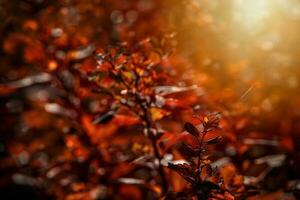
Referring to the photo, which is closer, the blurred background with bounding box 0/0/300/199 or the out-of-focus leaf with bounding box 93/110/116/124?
the out-of-focus leaf with bounding box 93/110/116/124

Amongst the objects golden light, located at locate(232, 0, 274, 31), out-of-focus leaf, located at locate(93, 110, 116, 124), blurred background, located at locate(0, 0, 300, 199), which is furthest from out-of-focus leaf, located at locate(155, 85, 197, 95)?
golden light, located at locate(232, 0, 274, 31)

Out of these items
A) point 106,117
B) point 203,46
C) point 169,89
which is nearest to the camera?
point 169,89

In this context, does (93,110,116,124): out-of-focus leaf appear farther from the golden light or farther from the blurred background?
the golden light

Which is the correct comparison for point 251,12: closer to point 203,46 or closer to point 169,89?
point 203,46

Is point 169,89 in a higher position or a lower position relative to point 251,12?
lower

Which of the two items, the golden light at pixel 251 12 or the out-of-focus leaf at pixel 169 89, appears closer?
the out-of-focus leaf at pixel 169 89

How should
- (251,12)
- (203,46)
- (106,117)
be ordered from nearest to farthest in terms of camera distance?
(106,117)
(203,46)
(251,12)

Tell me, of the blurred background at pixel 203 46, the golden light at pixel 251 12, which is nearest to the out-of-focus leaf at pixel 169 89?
the blurred background at pixel 203 46

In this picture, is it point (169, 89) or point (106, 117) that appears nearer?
point (169, 89)

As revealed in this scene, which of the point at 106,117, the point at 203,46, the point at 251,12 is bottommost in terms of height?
the point at 106,117

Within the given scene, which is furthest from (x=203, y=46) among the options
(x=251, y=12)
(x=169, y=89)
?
(x=169, y=89)

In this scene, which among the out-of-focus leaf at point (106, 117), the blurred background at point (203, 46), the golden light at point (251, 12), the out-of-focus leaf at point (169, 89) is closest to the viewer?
the out-of-focus leaf at point (169, 89)

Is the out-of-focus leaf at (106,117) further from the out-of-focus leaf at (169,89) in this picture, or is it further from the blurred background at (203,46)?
the blurred background at (203,46)

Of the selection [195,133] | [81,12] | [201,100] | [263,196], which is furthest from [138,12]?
[195,133]
